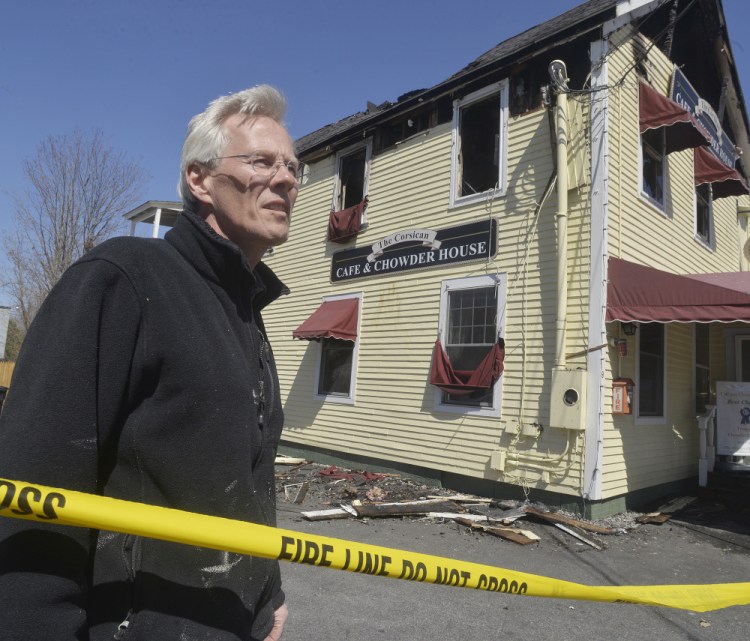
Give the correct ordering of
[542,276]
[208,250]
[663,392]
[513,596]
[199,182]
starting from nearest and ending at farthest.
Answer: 1. [208,250]
2. [199,182]
3. [513,596]
4. [542,276]
5. [663,392]

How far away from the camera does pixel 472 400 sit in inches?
351

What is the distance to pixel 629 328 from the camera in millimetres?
8078

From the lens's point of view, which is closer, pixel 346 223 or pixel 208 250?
pixel 208 250

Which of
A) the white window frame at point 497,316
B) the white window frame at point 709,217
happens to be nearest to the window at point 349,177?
the white window frame at point 497,316

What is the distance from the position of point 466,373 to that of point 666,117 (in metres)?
5.29

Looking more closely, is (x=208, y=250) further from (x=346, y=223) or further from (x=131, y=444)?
(x=346, y=223)

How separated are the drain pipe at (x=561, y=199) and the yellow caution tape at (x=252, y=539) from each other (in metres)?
5.54

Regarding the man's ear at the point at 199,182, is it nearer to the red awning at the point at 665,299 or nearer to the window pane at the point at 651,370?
the red awning at the point at 665,299

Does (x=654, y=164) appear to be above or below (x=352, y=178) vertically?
below

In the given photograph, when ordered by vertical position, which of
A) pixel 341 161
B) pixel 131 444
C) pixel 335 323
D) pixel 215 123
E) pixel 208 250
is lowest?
pixel 131 444

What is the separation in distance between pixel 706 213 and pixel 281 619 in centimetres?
1316

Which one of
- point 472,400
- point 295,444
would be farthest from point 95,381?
point 295,444

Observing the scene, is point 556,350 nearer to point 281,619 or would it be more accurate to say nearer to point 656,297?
point 656,297

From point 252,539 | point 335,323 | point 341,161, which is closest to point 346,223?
point 341,161
